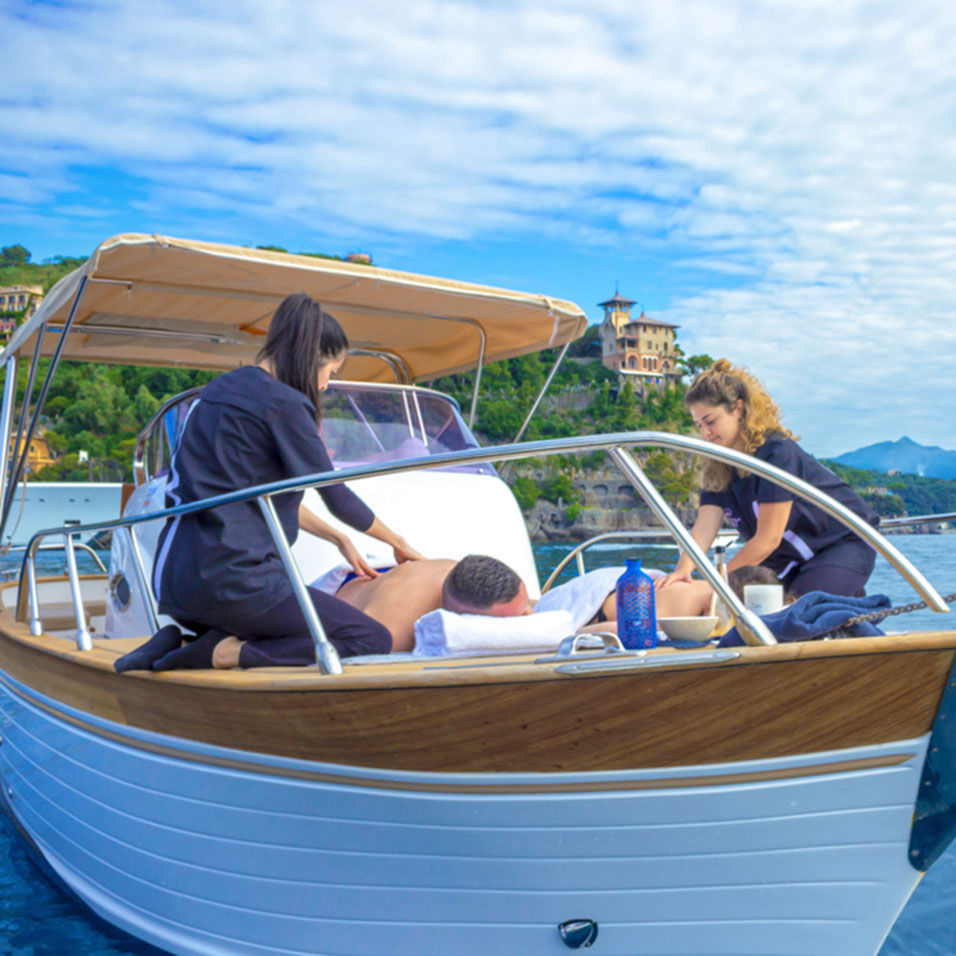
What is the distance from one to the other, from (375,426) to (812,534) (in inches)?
89.6

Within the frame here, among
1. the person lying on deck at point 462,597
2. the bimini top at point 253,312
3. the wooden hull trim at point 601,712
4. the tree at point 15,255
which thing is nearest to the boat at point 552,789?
the wooden hull trim at point 601,712

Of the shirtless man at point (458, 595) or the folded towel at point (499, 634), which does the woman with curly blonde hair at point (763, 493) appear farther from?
the folded towel at point (499, 634)

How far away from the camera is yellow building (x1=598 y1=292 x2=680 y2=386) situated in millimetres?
136250

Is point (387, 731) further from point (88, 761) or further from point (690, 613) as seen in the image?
point (88, 761)

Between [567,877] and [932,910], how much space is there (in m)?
2.60

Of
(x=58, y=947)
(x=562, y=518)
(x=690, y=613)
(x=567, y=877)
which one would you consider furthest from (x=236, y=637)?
(x=562, y=518)

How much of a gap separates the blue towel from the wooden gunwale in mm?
130

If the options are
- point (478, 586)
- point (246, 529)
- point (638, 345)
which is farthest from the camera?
point (638, 345)

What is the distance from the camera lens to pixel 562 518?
85.9m

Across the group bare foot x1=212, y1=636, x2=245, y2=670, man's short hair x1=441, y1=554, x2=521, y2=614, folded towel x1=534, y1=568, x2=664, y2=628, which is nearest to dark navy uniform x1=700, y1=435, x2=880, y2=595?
folded towel x1=534, y1=568, x2=664, y2=628

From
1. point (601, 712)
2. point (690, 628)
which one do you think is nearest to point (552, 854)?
point (601, 712)

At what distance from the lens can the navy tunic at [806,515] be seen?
3.36m

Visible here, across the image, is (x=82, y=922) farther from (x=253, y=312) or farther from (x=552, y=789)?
(x=253, y=312)

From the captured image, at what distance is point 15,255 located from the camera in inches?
5669
